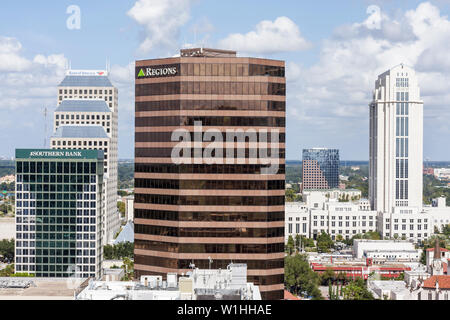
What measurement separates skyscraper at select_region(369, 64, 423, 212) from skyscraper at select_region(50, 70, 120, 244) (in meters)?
65.8

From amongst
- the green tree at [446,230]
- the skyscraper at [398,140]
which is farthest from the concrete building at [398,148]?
the green tree at [446,230]

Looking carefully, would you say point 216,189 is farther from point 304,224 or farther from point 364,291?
point 304,224

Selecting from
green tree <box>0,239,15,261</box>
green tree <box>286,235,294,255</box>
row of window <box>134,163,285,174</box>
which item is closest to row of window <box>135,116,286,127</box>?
row of window <box>134,163,285,174</box>

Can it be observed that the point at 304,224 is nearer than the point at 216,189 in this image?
No

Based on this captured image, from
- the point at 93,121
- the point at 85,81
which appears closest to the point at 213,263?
the point at 93,121

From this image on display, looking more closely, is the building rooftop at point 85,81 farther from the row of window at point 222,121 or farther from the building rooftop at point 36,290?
the building rooftop at point 36,290

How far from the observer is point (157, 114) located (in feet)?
208

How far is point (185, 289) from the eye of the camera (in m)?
31.5

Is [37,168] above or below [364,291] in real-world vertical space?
above

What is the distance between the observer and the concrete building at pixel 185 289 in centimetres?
2956

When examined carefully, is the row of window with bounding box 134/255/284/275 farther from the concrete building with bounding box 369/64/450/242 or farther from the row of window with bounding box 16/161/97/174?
the concrete building with bounding box 369/64/450/242

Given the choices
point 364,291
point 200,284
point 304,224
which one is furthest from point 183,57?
point 304,224
